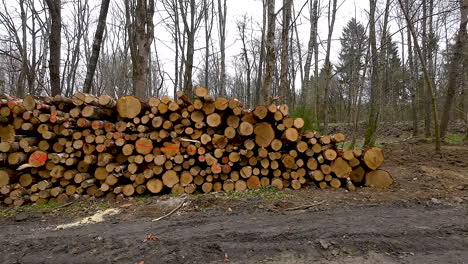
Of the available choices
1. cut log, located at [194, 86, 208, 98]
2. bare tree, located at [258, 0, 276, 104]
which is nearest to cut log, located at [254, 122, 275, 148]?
cut log, located at [194, 86, 208, 98]

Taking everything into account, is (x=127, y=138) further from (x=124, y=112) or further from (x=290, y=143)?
(x=290, y=143)

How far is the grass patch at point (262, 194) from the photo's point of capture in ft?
14.5

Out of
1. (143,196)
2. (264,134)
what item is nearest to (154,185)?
(143,196)

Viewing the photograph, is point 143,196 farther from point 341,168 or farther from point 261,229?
point 341,168

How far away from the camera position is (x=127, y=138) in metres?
4.79

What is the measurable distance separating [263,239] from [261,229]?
22 cm

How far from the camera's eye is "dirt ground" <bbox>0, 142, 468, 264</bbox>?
285cm

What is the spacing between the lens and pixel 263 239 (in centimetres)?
311

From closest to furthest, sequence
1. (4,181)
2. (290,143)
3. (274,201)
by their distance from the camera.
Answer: (274,201) < (4,181) < (290,143)

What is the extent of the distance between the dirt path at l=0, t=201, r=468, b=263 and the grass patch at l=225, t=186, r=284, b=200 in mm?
583

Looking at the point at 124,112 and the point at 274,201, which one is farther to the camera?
the point at 124,112

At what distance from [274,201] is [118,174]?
2.61 meters

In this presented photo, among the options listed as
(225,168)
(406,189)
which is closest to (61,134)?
(225,168)

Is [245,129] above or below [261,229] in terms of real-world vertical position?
above
